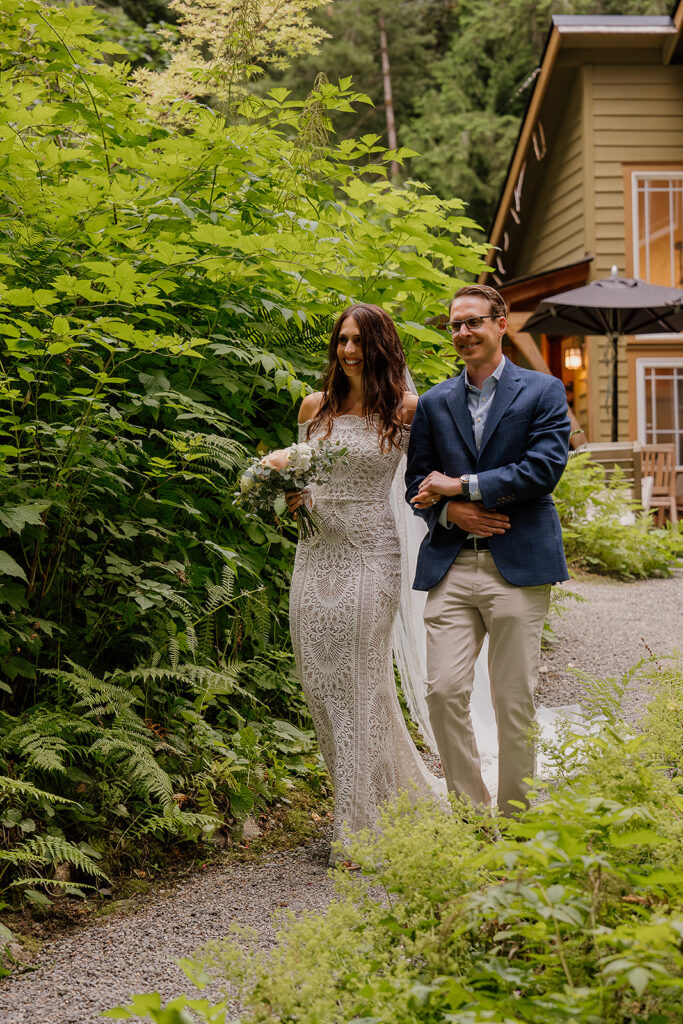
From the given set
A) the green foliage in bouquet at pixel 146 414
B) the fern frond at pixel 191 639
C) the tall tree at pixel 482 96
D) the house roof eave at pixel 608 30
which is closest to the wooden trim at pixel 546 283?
the house roof eave at pixel 608 30

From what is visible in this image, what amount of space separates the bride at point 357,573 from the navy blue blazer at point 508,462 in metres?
0.32

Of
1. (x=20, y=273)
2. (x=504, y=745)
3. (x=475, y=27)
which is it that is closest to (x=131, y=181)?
(x=20, y=273)

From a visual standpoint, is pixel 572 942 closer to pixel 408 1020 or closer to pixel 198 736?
pixel 408 1020

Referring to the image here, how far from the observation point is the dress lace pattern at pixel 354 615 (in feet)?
14.5

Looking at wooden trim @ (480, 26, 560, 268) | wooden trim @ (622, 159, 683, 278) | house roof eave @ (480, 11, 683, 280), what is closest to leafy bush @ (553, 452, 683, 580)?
wooden trim @ (480, 26, 560, 268)

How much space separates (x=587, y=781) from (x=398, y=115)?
32538mm

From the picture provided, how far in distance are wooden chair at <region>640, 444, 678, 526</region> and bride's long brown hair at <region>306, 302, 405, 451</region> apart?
10.1 metres

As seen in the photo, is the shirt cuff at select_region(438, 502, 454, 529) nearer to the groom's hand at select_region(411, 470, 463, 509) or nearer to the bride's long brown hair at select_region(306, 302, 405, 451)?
the groom's hand at select_region(411, 470, 463, 509)

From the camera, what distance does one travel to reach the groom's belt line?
3.97 m

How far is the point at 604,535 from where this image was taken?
11.1 meters

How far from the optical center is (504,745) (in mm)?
3975

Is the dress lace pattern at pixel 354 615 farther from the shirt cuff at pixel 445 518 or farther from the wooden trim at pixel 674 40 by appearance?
the wooden trim at pixel 674 40

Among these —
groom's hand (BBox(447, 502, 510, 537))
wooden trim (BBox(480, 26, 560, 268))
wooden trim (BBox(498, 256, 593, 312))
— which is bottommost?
groom's hand (BBox(447, 502, 510, 537))

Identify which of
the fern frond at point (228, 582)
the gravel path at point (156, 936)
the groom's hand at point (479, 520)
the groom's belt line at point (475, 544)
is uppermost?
the groom's hand at point (479, 520)
